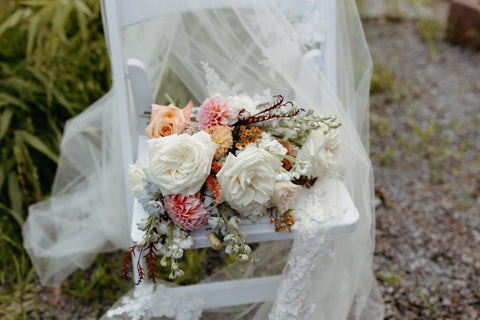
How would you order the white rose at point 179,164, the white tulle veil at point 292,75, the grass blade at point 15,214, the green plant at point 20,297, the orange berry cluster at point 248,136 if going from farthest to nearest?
the grass blade at point 15,214 < the green plant at point 20,297 < the white tulle veil at point 292,75 < the orange berry cluster at point 248,136 < the white rose at point 179,164

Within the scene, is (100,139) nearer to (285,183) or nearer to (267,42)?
(267,42)

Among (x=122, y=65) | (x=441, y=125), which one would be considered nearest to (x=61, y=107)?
(x=122, y=65)

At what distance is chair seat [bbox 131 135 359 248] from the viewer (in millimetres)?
1163

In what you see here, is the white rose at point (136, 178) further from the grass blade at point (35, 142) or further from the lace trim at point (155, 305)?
the grass blade at point (35, 142)

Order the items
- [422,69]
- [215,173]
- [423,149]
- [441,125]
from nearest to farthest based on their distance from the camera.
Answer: [215,173], [423,149], [441,125], [422,69]

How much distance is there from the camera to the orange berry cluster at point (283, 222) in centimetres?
116

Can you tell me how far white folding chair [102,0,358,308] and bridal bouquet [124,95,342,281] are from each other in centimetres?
9

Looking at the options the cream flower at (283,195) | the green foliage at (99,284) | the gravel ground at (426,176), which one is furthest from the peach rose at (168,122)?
the gravel ground at (426,176)

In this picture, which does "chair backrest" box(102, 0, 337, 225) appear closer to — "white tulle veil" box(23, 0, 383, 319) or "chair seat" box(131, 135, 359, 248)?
"white tulle veil" box(23, 0, 383, 319)

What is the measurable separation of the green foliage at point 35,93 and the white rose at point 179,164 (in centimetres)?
101

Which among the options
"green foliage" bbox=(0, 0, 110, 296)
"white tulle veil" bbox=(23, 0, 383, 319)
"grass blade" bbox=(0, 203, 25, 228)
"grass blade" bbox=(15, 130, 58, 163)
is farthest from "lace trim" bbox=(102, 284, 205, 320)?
"grass blade" bbox=(15, 130, 58, 163)

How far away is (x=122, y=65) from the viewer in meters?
1.39

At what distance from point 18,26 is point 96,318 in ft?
4.80

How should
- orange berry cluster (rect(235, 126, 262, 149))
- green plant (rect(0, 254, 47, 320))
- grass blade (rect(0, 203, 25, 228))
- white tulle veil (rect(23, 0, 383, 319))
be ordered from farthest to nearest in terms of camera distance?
grass blade (rect(0, 203, 25, 228)), green plant (rect(0, 254, 47, 320)), white tulle veil (rect(23, 0, 383, 319)), orange berry cluster (rect(235, 126, 262, 149))
